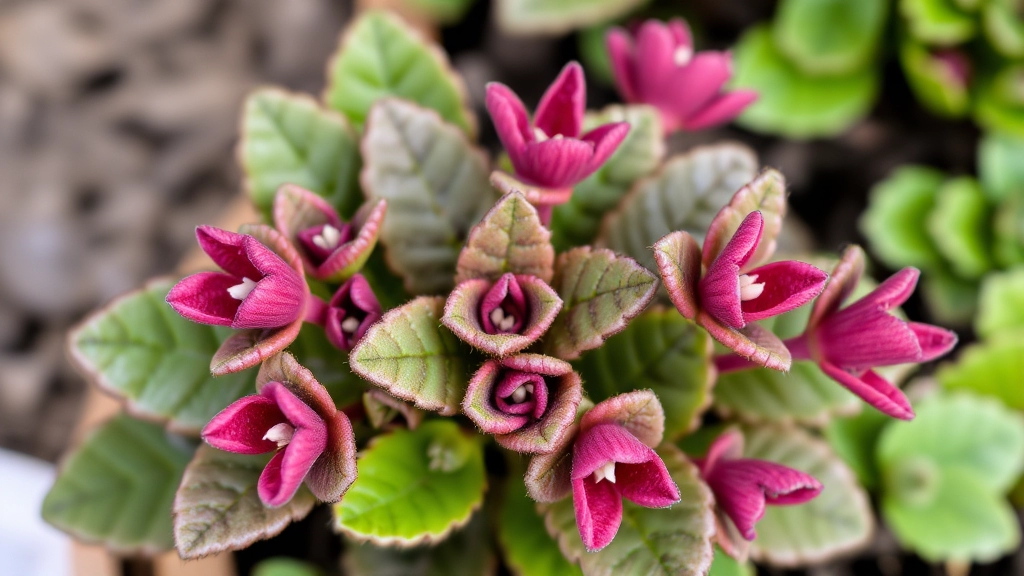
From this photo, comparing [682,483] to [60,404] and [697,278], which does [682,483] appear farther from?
[60,404]

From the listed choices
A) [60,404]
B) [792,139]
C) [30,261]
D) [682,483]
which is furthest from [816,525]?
[30,261]

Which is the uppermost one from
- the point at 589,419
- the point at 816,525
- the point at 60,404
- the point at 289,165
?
the point at 289,165

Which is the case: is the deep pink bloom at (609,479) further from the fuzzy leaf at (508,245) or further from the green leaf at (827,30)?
the green leaf at (827,30)

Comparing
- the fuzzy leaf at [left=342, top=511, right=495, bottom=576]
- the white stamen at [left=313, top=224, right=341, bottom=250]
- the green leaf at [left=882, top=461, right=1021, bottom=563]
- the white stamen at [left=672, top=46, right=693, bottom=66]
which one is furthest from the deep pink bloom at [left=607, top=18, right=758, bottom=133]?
the green leaf at [left=882, top=461, right=1021, bottom=563]

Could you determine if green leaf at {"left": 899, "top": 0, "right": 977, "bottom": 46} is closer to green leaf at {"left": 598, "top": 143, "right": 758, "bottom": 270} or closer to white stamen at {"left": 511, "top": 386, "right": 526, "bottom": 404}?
green leaf at {"left": 598, "top": 143, "right": 758, "bottom": 270}

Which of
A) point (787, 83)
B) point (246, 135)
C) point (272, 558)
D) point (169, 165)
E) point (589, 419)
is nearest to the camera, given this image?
point (589, 419)

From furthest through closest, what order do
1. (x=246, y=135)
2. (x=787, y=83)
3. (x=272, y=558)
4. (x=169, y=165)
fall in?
(x=169, y=165), (x=787, y=83), (x=272, y=558), (x=246, y=135)
